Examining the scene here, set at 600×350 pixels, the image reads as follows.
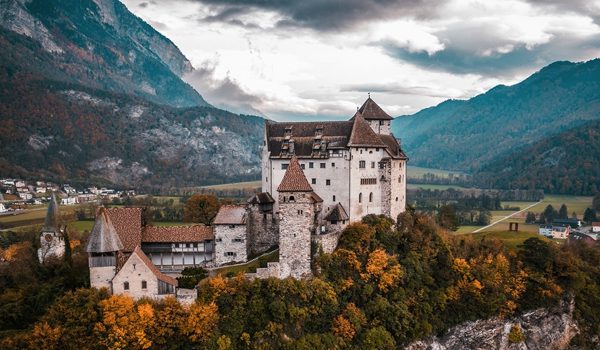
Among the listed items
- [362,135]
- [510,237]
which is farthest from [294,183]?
[510,237]

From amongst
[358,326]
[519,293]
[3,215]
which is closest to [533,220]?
[519,293]

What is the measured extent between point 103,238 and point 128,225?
22.9ft

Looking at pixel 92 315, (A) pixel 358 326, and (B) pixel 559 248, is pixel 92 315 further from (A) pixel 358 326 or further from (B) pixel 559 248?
(B) pixel 559 248

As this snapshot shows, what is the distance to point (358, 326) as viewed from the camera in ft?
179

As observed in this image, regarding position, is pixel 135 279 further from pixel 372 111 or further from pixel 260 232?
pixel 372 111

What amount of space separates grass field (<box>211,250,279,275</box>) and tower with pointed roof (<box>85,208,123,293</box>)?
38.3ft

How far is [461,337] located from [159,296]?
37125mm

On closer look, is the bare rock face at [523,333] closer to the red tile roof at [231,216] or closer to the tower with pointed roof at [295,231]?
the tower with pointed roof at [295,231]

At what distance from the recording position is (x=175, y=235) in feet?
199

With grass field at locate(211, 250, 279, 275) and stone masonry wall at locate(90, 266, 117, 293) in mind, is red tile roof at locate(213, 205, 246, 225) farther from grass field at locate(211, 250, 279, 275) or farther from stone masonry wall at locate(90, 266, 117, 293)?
stone masonry wall at locate(90, 266, 117, 293)

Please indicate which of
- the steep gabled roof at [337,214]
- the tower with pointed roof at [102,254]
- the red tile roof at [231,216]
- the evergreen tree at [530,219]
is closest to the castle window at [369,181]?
the steep gabled roof at [337,214]

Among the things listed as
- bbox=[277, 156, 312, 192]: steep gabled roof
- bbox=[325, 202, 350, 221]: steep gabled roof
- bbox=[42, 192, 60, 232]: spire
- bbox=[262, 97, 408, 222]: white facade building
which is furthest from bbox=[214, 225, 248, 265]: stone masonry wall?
bbox=[42, 192, 60, 232]: spire

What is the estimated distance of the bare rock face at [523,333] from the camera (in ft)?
203

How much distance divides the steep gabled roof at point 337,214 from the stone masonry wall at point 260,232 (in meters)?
7.12
